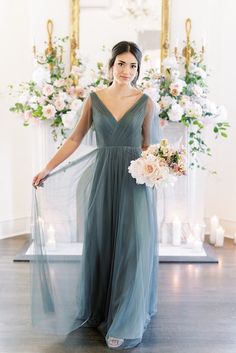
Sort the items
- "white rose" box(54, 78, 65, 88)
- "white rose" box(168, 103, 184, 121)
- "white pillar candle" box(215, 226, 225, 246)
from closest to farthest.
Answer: "white rose" box(168, 103, 184, 121) → "white rose" box(54, 78, 65, 88) → "white pillar candle" box(215, 226, 225, 246)

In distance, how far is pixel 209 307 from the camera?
2.66 m

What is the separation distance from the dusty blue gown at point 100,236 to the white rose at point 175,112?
44.4 inches

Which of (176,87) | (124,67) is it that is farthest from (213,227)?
(124,67)

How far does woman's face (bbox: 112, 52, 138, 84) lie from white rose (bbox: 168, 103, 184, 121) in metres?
1.40

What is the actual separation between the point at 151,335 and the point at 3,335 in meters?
0.84

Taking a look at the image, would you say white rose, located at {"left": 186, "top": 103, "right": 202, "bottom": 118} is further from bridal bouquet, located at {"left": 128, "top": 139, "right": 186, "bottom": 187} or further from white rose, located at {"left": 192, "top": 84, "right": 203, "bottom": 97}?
bridal bouquet, located at {"left": 128, "top": 139, "right": 186, "bottom": 187}

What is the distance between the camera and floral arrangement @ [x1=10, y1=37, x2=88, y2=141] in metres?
3.56

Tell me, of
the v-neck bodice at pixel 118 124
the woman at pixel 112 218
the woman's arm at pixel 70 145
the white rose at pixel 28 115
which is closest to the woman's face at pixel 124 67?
the woman at pixel 112 218

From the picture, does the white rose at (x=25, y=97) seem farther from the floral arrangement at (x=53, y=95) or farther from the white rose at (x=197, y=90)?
the white rose at (x=197, y=90)

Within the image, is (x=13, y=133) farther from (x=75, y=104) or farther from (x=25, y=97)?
(x=75, y=104)

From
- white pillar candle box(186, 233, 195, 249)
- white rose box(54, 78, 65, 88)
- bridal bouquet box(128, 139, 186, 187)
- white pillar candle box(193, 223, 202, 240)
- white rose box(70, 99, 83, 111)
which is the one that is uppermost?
white rose box(54, 78, 65, 88)

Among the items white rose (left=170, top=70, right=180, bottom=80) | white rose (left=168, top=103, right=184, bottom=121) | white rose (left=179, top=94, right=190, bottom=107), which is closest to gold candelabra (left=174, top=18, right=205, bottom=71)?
white rose (left=170, top=70, right=180, bottom=80)

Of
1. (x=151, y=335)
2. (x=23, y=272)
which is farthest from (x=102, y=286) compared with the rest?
(x=23, y=272)

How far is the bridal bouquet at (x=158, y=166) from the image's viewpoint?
196cm
